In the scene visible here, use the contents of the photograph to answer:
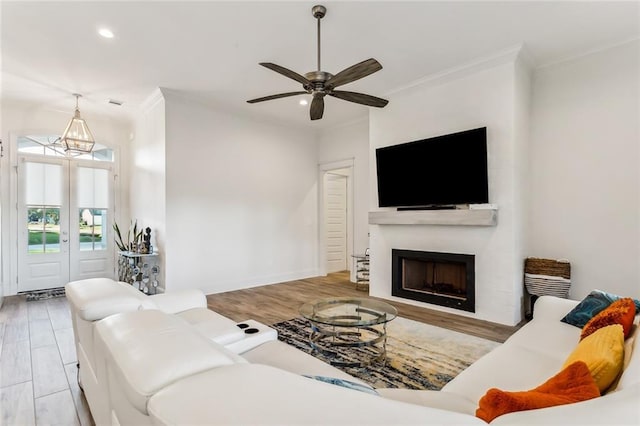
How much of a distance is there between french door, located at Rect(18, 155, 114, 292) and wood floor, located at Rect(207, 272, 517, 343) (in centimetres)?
277

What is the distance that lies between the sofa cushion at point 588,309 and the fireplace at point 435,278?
5.53 feet

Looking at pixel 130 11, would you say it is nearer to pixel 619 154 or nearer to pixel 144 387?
pixel 144 387

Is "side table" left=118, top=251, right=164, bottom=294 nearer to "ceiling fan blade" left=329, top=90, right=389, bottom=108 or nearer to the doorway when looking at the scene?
the doorway

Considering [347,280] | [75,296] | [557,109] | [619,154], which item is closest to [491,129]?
[557,109]

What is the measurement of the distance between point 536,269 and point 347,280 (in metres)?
3.38

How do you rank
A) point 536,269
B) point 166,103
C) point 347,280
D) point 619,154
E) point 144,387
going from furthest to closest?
1. point 347,280
2. point 166,103
3. point 536,269
4. point 619,154
5. point 144,387

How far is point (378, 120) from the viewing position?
4902mm

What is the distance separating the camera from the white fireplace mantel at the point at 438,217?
374 centimetres

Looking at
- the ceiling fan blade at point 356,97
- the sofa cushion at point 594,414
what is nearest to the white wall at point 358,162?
the ceiling fan blade at point 356,97

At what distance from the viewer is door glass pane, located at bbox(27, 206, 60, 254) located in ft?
17.7

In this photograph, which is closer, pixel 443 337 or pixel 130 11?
pixel 130 11

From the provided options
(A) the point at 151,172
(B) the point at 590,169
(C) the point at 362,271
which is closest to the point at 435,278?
(C) the point at 362,271

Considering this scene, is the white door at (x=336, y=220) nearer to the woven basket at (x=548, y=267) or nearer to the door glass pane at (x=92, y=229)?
the woven basket at (x=548, y=267)

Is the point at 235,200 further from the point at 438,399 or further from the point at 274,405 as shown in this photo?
the point at 274,405
